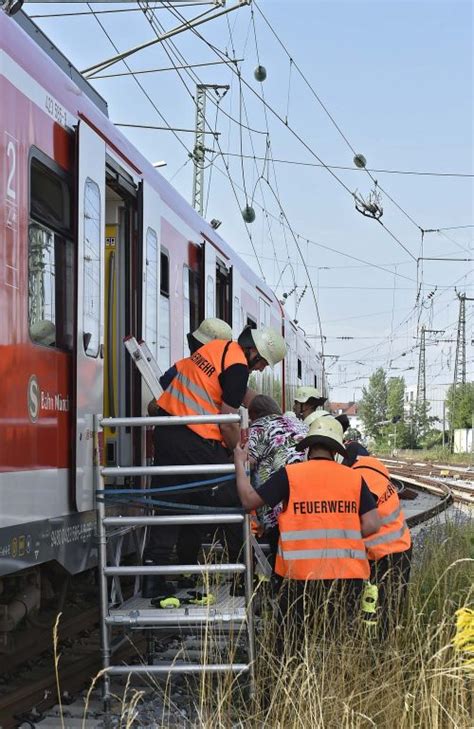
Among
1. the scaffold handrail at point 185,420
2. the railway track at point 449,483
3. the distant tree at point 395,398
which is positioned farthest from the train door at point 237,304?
the distant tree at point 395,398

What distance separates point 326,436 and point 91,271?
6.04ft

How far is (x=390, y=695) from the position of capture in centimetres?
503

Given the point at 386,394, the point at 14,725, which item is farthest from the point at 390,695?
the point at 386,394

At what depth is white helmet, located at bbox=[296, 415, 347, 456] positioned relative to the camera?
5.82 meters

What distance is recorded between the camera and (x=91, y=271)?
21.6ft

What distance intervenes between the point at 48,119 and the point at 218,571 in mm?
2673

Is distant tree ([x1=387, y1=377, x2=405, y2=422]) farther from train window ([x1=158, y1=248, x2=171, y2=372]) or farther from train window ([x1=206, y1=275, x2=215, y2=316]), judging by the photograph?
train window ([x1=158, y1=248, x2=171, y2=372])

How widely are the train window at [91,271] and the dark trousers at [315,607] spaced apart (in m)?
1.89

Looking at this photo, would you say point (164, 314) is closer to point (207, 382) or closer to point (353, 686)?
point (207, 382)

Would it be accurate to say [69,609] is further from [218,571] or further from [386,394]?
[386,394]

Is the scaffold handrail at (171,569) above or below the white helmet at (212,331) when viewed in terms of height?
below

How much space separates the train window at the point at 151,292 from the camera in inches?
307

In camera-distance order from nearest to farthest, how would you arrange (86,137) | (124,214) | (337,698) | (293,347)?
(337,698) < (86,137) < (124,214) < (293,347)

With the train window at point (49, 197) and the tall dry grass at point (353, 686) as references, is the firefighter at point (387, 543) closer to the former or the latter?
the tall dry grass at point (353, 686)
